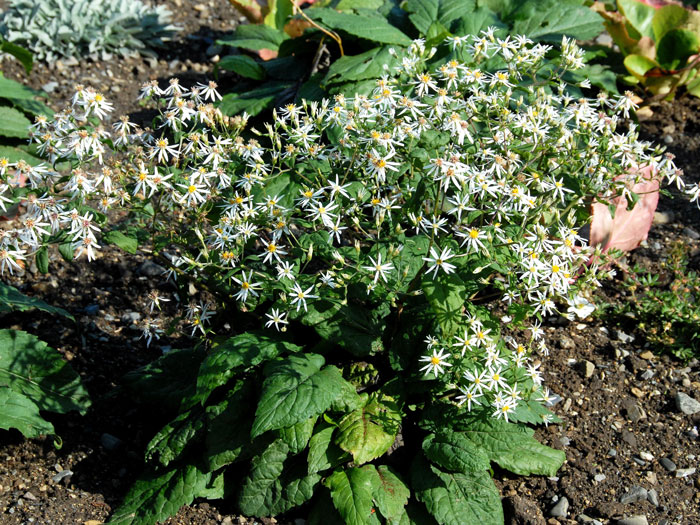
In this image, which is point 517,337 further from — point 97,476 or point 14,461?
point 14,461

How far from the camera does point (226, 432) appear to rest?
10.7 feet

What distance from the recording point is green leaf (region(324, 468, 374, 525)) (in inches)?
120

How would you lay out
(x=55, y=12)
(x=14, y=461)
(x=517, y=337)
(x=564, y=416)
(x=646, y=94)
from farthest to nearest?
1. (x=55, y=12)
2. (x=646, y=94)
3. (x=517, y=337)
4. (x=564, y=416)
5. (x=14, y=461)

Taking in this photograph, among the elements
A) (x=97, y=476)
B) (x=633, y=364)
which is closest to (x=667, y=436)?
(x=633, y=364)

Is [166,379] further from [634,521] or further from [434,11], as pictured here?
[434,11]

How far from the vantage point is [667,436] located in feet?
12.1

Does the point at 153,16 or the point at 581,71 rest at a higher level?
the point at 153,16

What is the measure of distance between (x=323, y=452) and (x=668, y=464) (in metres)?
1.68

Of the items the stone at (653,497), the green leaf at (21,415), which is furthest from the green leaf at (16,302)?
the stone at (653,497)

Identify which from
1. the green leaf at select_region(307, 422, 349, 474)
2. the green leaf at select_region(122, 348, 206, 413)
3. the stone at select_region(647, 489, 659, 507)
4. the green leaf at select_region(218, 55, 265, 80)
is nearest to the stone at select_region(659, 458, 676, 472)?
the stone at select_region(647, 489, 659, 507)

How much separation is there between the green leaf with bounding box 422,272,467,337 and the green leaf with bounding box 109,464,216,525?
1321 millimetres

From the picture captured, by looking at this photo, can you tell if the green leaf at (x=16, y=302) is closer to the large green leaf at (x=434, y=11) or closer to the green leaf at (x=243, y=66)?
the green leaf at (x=243, y=66)

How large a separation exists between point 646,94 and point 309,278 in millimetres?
4079

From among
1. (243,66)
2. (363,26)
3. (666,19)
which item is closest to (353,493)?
(363,26)
